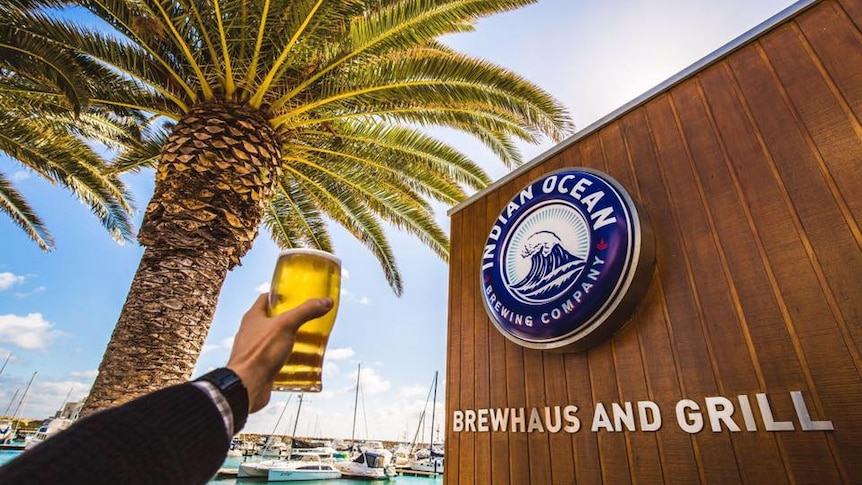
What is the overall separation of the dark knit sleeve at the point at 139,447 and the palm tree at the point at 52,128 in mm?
4959

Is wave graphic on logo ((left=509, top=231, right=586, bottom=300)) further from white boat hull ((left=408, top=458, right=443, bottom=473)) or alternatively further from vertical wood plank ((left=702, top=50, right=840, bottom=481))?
white boat hull ((left=408, top=458, right=443, bottom=473))

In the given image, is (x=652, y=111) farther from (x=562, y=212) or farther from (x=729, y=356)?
(x=729, y=356)

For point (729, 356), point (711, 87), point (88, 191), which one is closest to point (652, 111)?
point (711, 87)

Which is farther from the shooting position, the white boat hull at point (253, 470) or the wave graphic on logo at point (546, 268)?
the white boat hull at point (253, 470)

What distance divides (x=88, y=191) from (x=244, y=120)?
A: 4552 mm

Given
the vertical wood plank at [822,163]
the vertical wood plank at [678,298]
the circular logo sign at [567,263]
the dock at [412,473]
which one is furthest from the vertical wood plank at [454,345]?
the dock at [412,473]

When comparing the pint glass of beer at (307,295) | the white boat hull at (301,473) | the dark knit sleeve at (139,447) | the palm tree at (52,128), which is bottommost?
the white boat hull at (301,473)

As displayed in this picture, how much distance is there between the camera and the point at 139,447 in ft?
1.62

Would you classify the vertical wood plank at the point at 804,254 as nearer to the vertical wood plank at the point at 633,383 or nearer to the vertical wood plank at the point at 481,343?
the vertical wood plank at the point at 633,383

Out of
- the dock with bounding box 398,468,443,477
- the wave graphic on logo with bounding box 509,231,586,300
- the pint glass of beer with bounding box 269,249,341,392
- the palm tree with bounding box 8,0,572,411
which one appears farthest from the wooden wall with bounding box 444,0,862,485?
the dock with bounding box 398,468,443,477

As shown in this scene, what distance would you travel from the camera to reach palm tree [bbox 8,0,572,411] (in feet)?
12.3

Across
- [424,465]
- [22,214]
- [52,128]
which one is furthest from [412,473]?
[52,128]

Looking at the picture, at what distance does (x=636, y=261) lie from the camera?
2.18m

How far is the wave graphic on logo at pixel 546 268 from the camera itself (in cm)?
241
